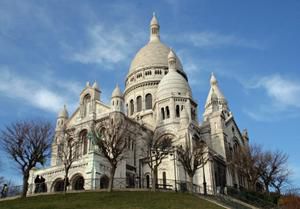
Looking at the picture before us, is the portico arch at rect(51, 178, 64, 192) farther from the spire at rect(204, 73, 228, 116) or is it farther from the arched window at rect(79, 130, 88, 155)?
the spire at rect(204, 73, 228, 116)

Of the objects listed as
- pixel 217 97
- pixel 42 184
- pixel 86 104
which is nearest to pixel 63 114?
pixel 86 104

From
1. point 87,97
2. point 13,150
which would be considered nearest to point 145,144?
point 87,97

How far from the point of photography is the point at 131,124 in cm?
6059

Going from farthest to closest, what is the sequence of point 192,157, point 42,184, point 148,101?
1. point 148,101
2. point 192,157
3. point 42,184

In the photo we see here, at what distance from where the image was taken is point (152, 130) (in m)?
66.6

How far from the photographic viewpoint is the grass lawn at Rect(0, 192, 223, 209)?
1196 inches

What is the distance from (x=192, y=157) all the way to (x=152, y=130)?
55.5 feet

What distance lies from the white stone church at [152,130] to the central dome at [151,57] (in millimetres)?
527

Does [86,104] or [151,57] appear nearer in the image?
[86,104]

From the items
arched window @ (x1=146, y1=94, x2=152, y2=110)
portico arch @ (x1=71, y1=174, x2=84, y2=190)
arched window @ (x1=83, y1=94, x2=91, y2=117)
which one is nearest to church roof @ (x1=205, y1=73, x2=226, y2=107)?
arched window @ (x1=146, y1=94, x2=152, y2=110)

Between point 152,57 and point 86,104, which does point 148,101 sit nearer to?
point 152,57

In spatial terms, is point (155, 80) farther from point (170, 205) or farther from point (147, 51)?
point (170, 205)

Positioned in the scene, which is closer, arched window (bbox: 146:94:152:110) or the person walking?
the person walking

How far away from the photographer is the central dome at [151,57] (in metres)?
84.8
